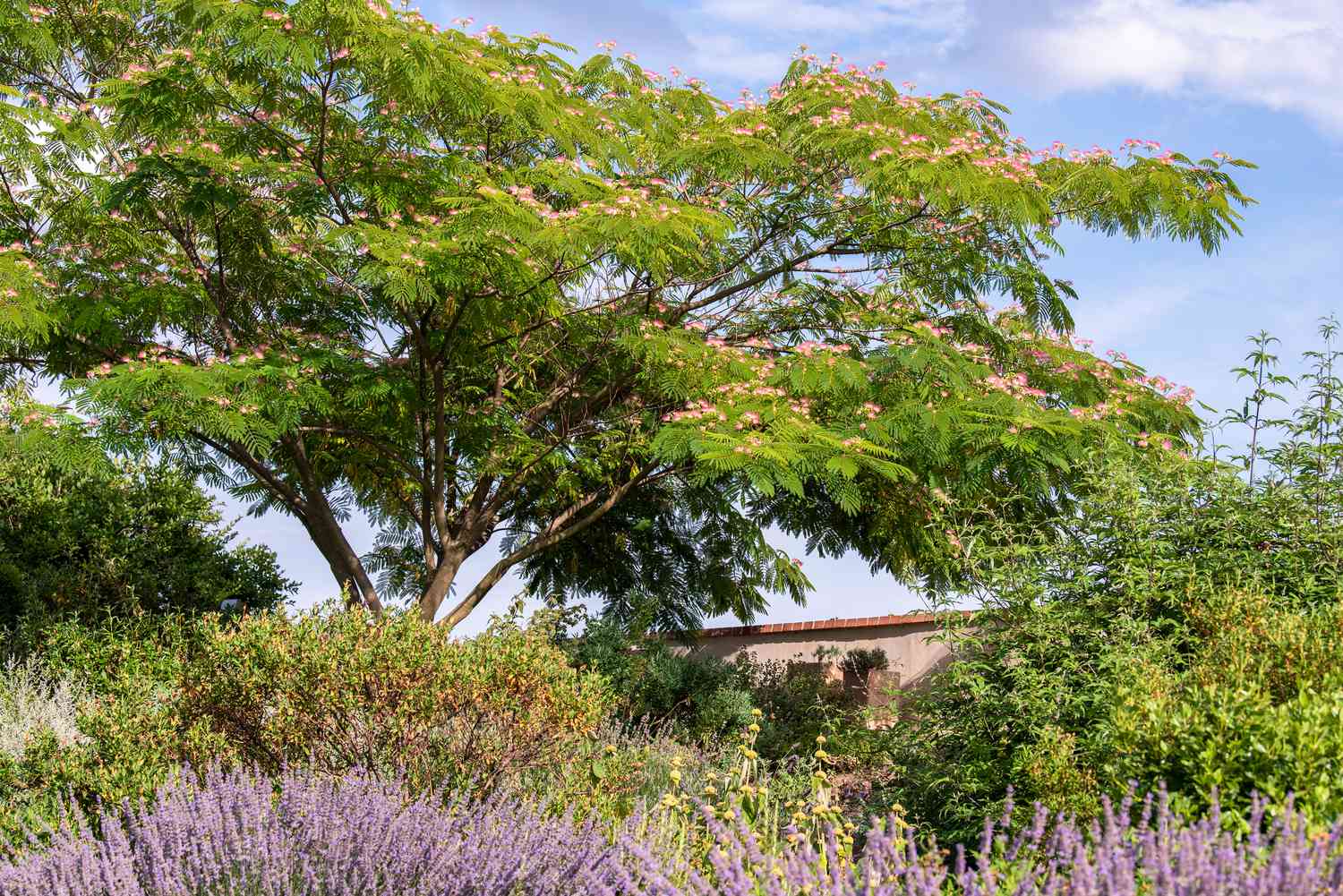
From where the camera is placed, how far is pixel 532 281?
9758 millimetres

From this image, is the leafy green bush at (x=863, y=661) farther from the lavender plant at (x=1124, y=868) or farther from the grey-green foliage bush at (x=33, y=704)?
the lavender plant at (x=1124, y=868)

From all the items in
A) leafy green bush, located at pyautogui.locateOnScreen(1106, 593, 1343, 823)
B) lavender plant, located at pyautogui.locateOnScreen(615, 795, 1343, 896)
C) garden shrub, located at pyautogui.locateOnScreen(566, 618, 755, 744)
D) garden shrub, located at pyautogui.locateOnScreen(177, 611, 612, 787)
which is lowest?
lavender plant, located at pyautogui.locateOnScreen(615, 795, 1343, 896)

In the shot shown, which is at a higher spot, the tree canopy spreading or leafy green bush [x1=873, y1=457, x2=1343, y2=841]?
the tree canopy spreading

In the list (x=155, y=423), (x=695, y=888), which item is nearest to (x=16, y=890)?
(x=695, y=888)

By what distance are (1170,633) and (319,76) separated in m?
7.93

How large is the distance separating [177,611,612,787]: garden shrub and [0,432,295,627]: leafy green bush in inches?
248

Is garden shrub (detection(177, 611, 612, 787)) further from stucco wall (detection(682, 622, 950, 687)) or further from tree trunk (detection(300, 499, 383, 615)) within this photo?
stucco wall (detection(682, 622, 950, 687))

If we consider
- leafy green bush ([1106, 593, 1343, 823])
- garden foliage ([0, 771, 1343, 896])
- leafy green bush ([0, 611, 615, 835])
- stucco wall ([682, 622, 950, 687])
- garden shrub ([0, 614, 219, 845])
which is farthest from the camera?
stucco wall ([682, 622, 950, 687])

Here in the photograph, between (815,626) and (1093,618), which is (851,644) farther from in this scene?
(1093,618)

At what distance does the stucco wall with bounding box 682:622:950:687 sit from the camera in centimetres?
1420

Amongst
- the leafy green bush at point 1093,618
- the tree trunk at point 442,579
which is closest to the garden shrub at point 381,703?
the leafy green bush at point 1093,618

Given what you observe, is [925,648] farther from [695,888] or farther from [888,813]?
[695,888]

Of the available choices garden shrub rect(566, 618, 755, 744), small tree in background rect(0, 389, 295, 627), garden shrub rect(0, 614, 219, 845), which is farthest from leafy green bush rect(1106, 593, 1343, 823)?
small tree in background rect(0, 389, 295, 627)

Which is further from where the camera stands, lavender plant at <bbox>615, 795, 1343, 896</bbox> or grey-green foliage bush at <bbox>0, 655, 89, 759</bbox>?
grey-green foliage bush at <bbox>0, 655, 89, 759</bbox>
